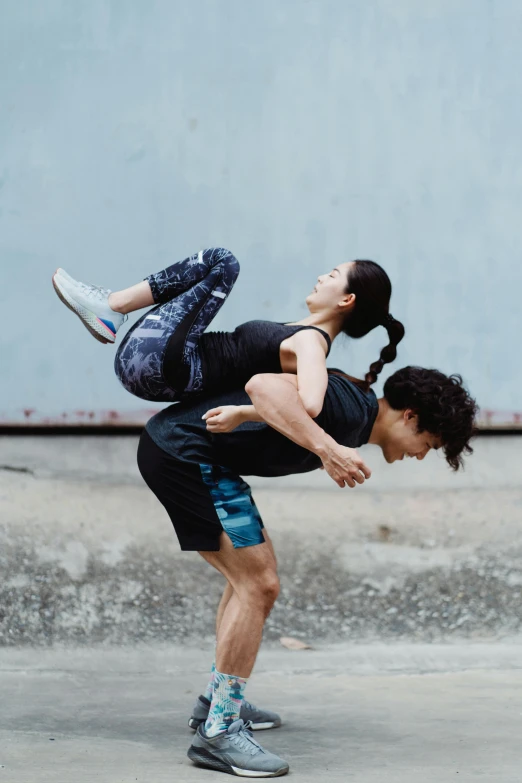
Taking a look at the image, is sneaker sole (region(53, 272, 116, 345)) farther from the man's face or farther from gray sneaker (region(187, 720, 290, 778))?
gray sneaker (region(187, 720, 290, 778))

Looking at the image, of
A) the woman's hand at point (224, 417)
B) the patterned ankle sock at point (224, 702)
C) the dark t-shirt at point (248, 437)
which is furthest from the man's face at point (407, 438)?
the patterned ankle sock at point (224, 702)

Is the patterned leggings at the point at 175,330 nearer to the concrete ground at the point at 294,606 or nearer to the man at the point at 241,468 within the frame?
the man at the point at 241,468

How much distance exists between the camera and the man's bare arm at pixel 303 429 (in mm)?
2637

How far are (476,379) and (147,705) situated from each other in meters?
2.31

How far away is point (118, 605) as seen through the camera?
4.44 m

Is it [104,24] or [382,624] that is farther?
[104,24]

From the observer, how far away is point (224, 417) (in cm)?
275

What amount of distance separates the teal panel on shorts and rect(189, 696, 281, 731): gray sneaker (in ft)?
2.22

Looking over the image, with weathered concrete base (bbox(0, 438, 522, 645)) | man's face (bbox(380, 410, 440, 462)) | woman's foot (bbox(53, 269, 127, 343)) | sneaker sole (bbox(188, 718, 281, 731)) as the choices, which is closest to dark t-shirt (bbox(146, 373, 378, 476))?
man's face (bbox(380, 410, 440, 462))

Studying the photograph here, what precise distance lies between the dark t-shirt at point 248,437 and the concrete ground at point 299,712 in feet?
2.88

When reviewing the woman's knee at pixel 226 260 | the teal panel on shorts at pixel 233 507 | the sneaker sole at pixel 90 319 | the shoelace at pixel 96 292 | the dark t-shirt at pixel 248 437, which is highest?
the woman's knee at pixel 226 260

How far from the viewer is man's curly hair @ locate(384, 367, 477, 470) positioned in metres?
3.01

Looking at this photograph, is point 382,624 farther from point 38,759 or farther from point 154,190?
point 154,190

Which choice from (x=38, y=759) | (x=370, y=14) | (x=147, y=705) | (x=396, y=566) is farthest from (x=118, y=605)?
(x=370, y=14)
